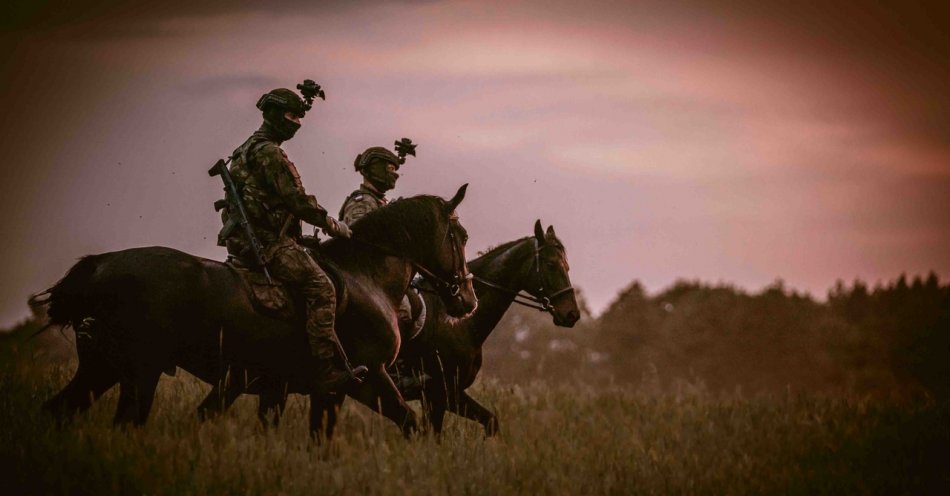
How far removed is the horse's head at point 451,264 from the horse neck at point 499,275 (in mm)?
1200

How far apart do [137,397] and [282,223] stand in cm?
211

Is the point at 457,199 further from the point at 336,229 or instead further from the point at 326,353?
the point at 326,353

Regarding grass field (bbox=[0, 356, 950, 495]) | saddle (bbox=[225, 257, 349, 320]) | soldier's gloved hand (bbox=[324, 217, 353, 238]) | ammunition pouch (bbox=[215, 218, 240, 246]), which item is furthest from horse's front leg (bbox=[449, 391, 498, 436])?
ammunition pouch (bbox=[215, 218, 240, 246])

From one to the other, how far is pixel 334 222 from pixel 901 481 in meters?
7.37

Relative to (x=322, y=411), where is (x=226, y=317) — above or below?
above

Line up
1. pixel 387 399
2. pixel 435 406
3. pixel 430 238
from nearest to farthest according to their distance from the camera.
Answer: pixel 387 399, pixel 430 238, pixel 435 406

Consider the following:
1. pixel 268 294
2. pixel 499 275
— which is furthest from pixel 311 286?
pixel 499 275

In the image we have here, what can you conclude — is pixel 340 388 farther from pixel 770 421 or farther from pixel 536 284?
pixel 770 421

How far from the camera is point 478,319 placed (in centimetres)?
1304

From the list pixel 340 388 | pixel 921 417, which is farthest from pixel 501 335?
pixel 340 388

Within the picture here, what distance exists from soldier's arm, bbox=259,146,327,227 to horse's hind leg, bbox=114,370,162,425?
1.97 meters

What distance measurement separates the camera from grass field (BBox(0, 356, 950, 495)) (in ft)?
29.2

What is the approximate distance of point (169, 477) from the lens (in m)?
8.70

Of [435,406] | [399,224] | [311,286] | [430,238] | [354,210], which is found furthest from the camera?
[354,210]
